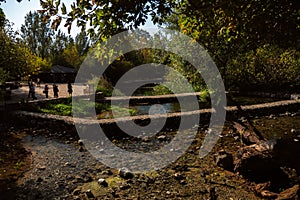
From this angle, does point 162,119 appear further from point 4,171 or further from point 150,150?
point 4,171

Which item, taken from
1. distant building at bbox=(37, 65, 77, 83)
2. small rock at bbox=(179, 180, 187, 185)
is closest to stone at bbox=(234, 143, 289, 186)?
small rock at bbox=(179, 180, 187, 185)

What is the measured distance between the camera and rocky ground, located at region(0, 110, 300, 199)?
539 cm

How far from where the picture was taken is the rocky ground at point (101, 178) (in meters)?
5.39

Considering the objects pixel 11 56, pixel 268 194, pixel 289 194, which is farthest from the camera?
pixel 11 56

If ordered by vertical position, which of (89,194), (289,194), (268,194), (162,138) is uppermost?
(162,138)

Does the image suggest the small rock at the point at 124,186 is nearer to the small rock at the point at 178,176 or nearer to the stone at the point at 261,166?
the small rock at the point at 178,176

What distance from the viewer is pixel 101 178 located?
20.3 ft

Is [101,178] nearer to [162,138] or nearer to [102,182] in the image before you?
Result: [102,182]

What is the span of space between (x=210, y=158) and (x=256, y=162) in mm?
1676

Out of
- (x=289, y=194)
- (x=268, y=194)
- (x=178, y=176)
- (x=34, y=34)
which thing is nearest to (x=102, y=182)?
(x=178, y=176)

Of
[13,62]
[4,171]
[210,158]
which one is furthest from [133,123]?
[13,62]

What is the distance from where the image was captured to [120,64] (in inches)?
1121

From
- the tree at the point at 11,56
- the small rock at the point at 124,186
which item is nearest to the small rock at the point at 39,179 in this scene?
the small rock at the point at 124,186

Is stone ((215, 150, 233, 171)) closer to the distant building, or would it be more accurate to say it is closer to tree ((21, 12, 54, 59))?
the distant building
